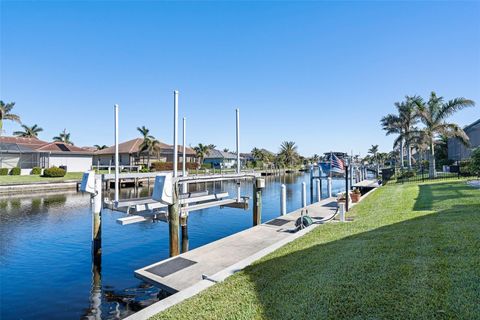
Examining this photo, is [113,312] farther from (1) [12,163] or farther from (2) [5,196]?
(1) [12,163]

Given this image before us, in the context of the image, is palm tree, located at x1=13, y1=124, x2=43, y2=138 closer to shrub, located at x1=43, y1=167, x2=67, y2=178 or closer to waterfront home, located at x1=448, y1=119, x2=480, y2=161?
shrub, located at x1=43, y1=167, x2=67, y2=178

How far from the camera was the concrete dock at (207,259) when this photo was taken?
6427mm

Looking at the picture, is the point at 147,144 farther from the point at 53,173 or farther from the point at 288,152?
the point at 288,152

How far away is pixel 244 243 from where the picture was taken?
899cm

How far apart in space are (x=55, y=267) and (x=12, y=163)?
3801 cm

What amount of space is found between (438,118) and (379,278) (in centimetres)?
2764

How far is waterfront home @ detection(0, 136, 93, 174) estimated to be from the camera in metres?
38.7


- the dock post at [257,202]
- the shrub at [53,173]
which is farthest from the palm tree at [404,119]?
the shrub at [53,173]

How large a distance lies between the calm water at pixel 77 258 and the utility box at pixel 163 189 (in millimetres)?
2484

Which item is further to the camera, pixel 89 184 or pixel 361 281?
pixel 89 184

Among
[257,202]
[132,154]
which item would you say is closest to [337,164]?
[257,202]

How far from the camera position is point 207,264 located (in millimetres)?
7250

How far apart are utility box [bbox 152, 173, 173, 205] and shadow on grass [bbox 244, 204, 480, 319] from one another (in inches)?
142

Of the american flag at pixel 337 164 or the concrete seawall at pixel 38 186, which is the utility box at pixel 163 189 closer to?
the american flag at pixel 337 164
